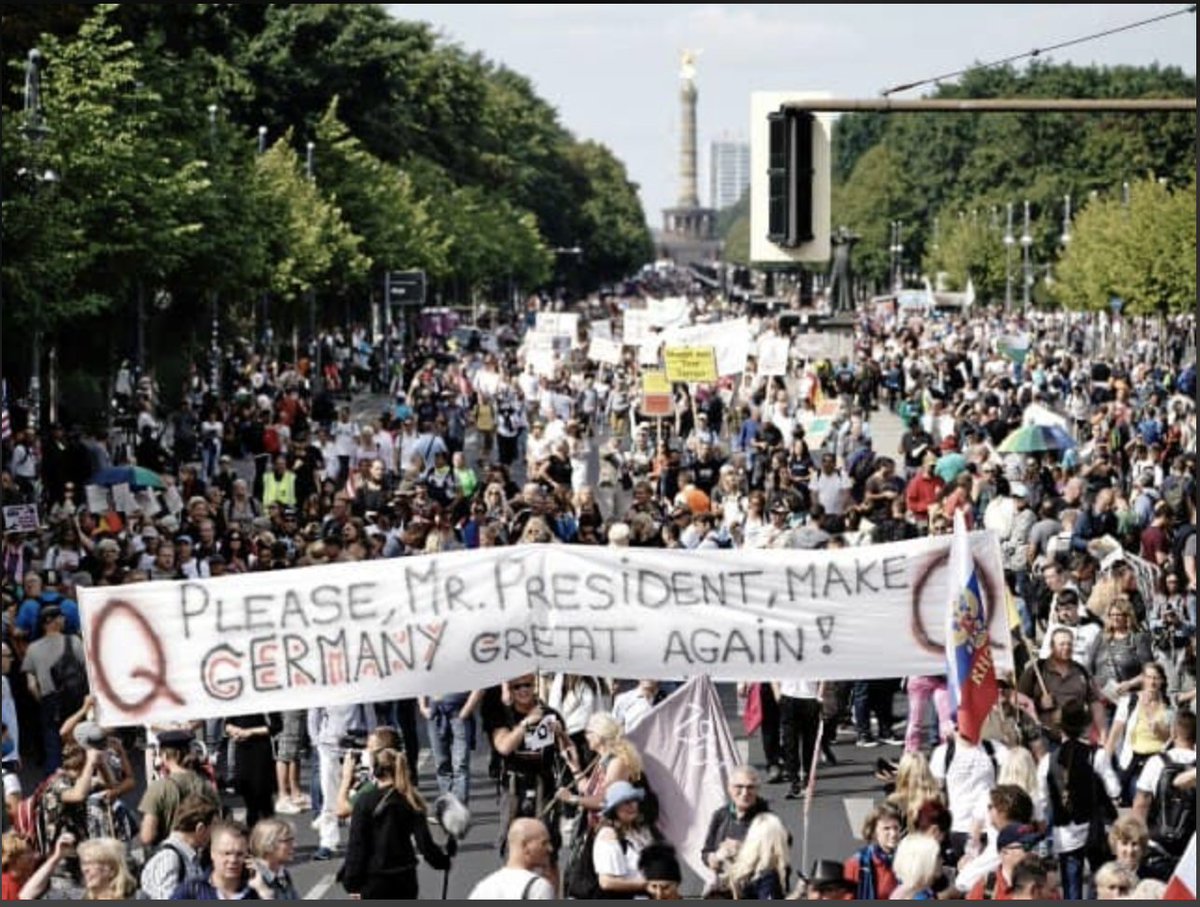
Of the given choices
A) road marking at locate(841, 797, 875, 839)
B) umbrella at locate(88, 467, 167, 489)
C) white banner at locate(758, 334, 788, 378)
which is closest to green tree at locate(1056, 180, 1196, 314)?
white banner at locate(758, 334, 788, 378)

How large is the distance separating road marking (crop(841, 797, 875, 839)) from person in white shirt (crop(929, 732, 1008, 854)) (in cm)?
277

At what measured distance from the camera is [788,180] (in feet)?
54.4

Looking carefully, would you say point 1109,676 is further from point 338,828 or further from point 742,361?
point 742,361

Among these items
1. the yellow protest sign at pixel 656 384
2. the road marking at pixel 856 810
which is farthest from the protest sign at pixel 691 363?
the road marking at pixel 856 810

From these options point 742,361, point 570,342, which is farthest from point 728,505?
point 570,342

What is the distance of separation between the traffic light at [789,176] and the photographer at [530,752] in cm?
288

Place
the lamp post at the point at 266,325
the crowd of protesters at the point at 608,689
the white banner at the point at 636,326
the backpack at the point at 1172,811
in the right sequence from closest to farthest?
the crowd of protesters at the point at 608,689 < the backpack at the point at 1172,811 < the white banner at the point at 636,326 < the lamp post at the point at 266,325

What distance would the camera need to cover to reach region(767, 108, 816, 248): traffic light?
16.5m

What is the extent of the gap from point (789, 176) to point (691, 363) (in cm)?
2349

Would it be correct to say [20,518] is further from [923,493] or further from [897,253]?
[897,253]

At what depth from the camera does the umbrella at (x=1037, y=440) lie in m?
32.1

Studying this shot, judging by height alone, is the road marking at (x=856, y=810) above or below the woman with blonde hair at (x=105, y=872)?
below

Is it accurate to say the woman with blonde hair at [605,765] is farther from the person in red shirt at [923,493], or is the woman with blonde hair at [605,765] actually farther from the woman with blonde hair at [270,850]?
the person in red shirt at [923,493]

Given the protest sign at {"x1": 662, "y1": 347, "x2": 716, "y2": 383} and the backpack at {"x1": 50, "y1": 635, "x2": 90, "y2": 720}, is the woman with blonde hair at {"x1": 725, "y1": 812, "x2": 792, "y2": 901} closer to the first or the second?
the backpack at {"x1": 50, "y1": 635, "x2": 90, "y2": 720}
